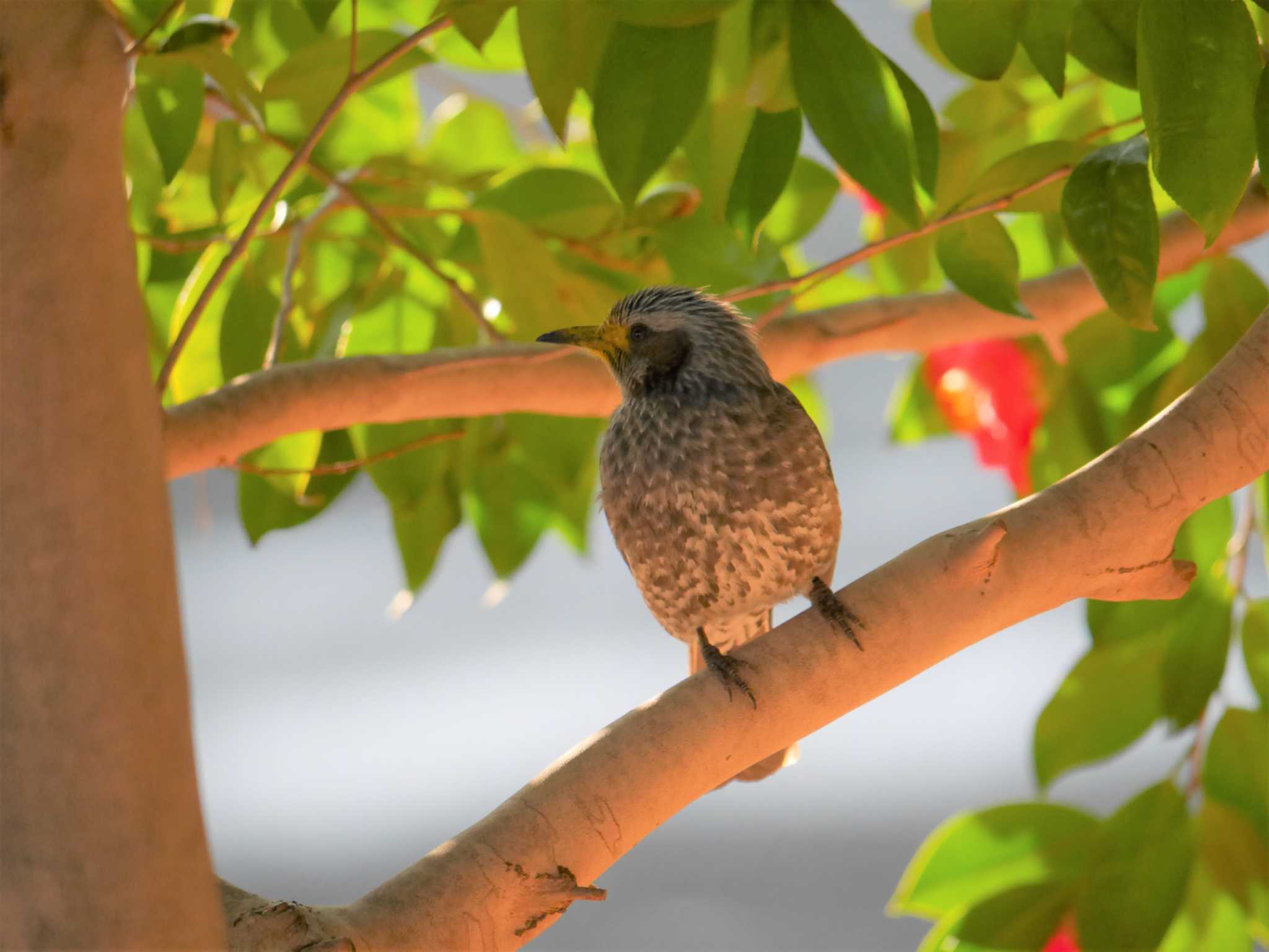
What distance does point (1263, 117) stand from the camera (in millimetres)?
814

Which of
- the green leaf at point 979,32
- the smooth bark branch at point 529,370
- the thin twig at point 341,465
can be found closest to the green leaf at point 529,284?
the smooth bark branch at point 529,370

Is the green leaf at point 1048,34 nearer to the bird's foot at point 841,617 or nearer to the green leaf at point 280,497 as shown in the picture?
the bird's foot at point 841,617

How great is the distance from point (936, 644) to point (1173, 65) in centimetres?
45

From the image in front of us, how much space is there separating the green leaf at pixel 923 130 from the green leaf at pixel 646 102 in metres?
0.17

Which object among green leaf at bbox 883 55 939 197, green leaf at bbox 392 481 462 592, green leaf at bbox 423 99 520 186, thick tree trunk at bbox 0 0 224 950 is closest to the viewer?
thick tree trunk at bbox 0 0 224 950

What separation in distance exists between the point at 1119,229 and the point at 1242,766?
30.3 inches

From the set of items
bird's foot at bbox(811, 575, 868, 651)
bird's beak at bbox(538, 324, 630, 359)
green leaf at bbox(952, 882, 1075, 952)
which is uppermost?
bird's beak at bbox(538, 324, 630, 359)

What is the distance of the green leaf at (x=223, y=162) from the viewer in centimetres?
128

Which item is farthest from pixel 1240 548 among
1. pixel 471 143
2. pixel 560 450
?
pixel 471 143

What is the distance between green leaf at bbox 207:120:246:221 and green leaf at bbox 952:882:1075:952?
3.70 feet

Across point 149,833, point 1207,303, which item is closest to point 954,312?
point 1207,303

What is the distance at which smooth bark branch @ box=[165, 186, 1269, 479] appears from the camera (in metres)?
1.07

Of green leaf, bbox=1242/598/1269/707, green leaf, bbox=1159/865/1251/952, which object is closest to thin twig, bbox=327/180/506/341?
green leaf, bbox=1242/598/1269/707

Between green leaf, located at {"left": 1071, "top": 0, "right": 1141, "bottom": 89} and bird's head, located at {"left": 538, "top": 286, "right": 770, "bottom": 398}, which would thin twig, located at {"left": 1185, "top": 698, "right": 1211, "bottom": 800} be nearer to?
bird's head, located at {"left": 538, "top": 286, "right": 770, "bottom": 398}
